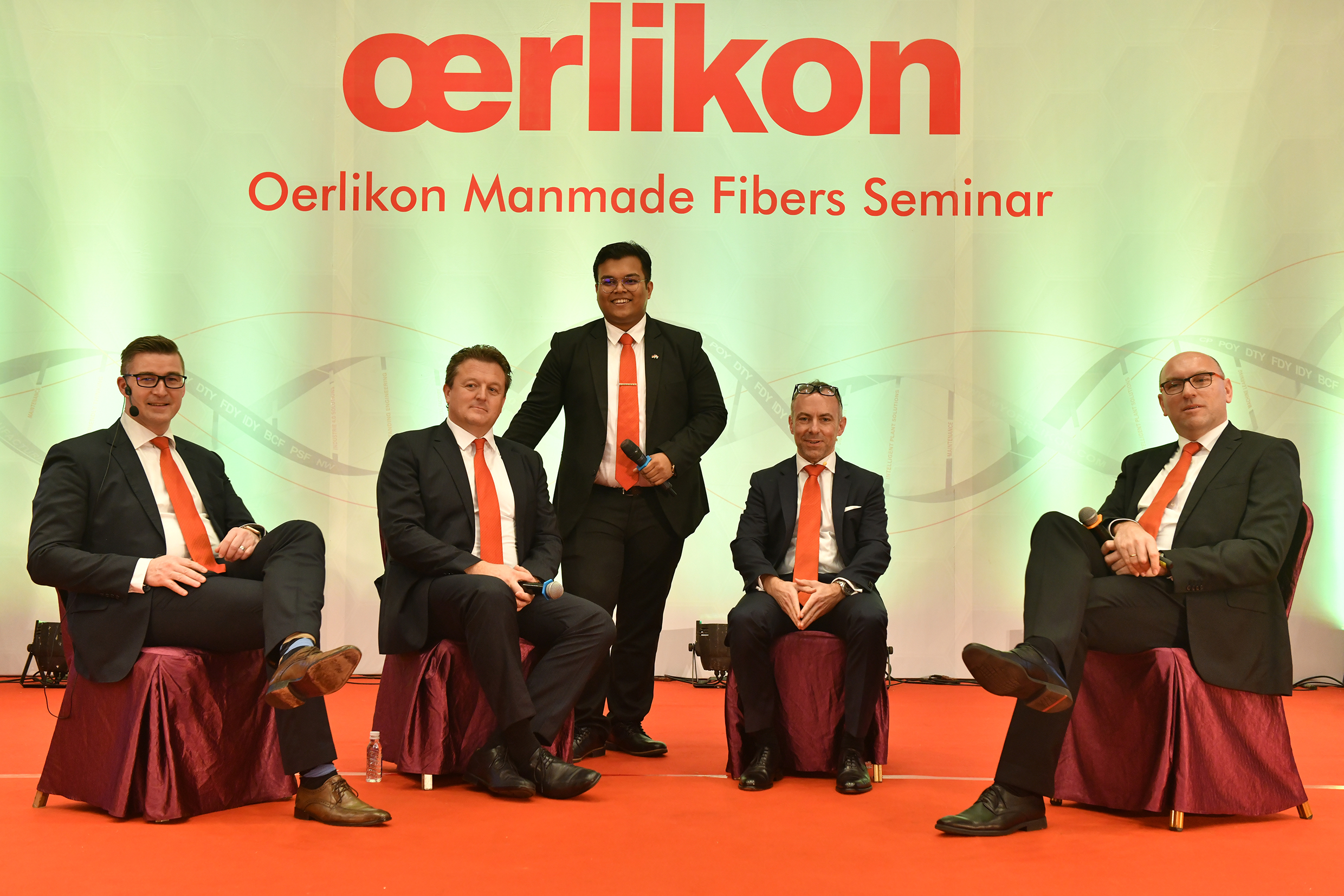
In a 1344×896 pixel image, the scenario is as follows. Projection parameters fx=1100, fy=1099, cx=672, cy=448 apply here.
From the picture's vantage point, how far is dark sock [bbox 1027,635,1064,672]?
2.57 meters

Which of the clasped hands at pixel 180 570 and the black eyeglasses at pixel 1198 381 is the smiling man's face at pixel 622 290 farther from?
the black eyeglasses at pixel 1198 381

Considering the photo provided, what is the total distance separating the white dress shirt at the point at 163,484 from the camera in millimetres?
2896

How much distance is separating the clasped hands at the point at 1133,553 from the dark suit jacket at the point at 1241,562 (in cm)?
4

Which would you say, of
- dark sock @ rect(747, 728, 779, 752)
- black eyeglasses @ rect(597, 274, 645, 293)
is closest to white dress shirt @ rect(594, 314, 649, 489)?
black eyeglasses @ rect(597, 274, 645, 293)

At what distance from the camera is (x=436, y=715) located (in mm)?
3066

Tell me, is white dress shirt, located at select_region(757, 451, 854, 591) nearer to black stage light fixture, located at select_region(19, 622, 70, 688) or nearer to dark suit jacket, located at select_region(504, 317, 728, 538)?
dark suit jacket, located at select_region(504, 317, 728, 538)

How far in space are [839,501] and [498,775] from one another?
1.36 metres

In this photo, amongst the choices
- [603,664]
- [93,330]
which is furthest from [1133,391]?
[93,330]

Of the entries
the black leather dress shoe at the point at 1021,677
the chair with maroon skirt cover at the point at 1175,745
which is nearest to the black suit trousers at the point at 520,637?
the black leather dress shoe at the point at 1021,677

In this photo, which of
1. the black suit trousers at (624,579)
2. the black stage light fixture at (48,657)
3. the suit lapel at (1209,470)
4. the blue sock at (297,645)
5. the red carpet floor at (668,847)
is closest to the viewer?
the red carpet floor at (668,847)

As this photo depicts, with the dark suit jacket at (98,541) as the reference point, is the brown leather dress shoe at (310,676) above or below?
below

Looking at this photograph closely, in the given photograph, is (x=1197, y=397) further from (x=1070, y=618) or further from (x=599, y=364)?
(x=599, y=364)

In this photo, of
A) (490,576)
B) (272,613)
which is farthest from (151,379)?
(490,576)

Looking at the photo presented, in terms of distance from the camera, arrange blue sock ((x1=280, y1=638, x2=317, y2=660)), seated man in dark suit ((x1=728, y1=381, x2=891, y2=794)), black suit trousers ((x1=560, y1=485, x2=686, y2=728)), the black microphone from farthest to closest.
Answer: black suit trousers ((x1=560, y1=485, x2=686, y2=728)) → the black microphone → seated man in dark suit ((x1=728, y1=381, x2=891, y2=794)) → blue sock ((x1=280, y1=638, x2=317, y2=660))
